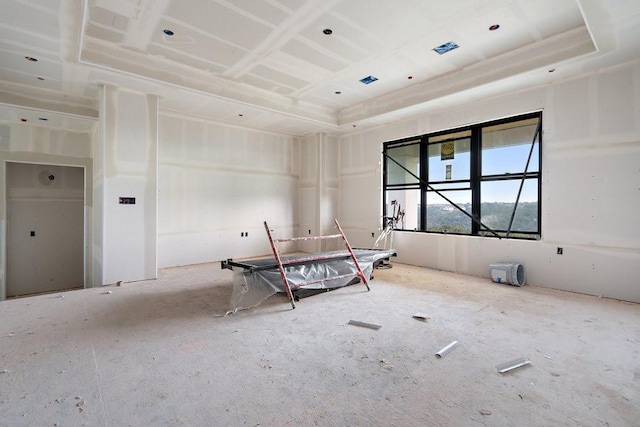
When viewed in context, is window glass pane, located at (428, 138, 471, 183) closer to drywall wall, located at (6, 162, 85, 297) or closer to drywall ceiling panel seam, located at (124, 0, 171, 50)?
drywall ceiling panel seam, located at (124, 0, 171, 50)

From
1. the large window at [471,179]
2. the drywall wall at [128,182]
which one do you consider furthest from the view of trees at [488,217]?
the drywall wall at [128,182]

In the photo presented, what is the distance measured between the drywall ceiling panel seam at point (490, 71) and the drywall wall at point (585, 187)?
694mm

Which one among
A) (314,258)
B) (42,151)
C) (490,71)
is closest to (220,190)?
(42,151)

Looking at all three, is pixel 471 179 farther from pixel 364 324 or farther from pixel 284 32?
pixel 284 32

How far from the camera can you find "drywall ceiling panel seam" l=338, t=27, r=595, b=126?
12.3ft

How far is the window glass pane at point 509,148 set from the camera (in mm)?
4831

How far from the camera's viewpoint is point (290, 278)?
12.8 ft

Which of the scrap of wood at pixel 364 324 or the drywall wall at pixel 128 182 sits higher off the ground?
the drywall wall at pixel 128 182

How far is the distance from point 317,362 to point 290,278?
160 centimetres

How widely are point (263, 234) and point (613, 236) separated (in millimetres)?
6288

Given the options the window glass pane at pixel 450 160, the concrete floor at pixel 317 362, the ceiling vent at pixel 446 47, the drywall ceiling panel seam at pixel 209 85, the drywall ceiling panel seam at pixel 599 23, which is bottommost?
the concrete floor at pixel 317 362

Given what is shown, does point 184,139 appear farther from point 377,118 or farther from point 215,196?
point 377,118

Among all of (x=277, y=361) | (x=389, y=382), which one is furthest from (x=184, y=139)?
(x=389, y=382)

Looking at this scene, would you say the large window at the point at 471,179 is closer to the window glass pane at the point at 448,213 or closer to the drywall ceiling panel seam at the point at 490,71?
the window glass pane at the point at 448,213
